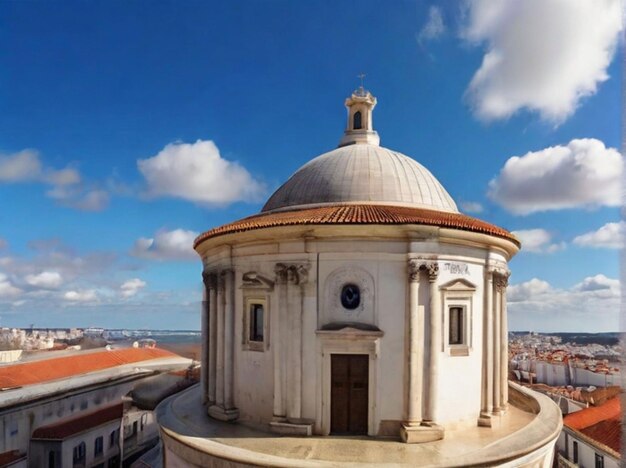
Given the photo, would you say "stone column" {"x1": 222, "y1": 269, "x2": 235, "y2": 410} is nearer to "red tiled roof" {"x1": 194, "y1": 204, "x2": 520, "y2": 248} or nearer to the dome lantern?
"red tiled roof" {"x1": 194, "y1": 204, "x2": 520, "y2": 248}

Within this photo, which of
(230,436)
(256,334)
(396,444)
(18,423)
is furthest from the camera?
(18,423)

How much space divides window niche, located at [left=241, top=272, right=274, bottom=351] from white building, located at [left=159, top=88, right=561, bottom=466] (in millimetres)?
34

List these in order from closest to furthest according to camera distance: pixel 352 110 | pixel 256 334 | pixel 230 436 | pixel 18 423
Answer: pixel 230 436 < pixel 256 334 < pixel 352 110 < pixel 18 423

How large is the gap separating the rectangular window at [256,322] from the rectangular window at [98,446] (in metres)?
21.9

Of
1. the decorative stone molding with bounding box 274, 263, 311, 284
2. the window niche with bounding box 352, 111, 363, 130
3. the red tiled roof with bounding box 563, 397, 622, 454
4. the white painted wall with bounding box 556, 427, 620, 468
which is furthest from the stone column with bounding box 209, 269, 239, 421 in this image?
the white painted wall with bounding box 556, 427, 620, 468

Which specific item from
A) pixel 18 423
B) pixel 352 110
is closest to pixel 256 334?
pixel 352 110

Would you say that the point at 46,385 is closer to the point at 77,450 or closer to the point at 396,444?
the point at 77,450

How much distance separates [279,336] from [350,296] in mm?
2420

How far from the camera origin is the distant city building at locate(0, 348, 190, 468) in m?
26.6

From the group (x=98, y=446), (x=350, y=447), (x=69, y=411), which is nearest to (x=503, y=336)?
(x=350, y=447)

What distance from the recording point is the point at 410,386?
13320 millimetres

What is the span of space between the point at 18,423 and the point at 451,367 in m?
24.6

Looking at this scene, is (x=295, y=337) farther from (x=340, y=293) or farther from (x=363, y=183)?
(x=363, y=183)

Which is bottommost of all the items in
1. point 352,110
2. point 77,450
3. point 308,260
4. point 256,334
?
point 77,450
